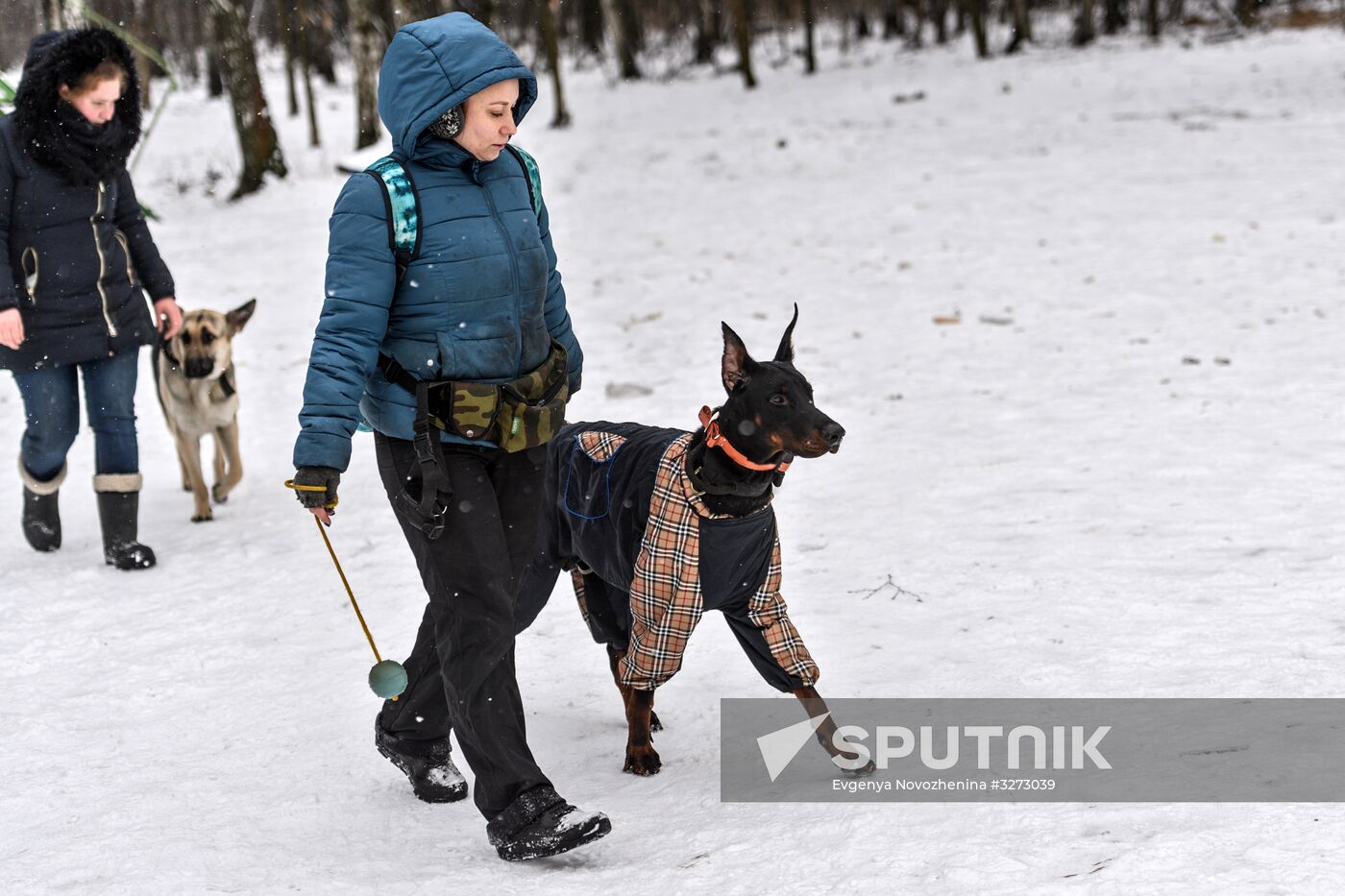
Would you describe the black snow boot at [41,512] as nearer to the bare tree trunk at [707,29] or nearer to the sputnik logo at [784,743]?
the sputnik logo at [784,743]

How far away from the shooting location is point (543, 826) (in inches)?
125

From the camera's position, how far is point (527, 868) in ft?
10.6

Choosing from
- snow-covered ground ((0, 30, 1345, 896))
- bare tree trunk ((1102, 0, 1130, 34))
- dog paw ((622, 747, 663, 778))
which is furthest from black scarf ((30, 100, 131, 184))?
bare tree trunk ((1102, 0, 1130, 34))

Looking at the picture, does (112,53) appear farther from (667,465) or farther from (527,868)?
(527,868)

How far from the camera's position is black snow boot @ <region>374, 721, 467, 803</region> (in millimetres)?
3699

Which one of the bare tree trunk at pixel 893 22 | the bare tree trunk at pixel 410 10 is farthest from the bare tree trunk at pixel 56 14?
the bare tree trunk at pixel 893 22

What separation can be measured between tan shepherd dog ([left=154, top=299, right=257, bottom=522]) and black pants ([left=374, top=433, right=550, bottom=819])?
142 inches

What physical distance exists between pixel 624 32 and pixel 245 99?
564 inches

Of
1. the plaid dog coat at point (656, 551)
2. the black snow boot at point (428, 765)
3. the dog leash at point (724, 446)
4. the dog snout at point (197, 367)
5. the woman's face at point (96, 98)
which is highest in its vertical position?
the woman's face at point (96, 98)

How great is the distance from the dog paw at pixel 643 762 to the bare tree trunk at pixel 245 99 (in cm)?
1547

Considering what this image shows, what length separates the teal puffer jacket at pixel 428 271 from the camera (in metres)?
3.01

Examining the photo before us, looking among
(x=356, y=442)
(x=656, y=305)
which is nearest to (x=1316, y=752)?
(x=356, y=442)

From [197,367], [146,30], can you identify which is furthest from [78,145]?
[146,30]

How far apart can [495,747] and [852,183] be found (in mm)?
13656
